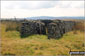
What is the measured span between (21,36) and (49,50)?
28.8ft

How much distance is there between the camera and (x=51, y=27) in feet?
79.5

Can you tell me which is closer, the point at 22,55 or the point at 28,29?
the point at 22,55

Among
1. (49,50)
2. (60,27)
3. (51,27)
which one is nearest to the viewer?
(49,50)

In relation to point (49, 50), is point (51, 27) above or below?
above

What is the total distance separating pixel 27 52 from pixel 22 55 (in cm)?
111

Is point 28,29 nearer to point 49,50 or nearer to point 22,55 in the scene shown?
point 49,50

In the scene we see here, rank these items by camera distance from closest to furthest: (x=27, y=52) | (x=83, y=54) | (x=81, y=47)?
1. (x=83, y=54)
2. (x=27, y=52)
3. (x=81, y=47)

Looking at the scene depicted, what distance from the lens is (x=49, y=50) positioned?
57.0 ft

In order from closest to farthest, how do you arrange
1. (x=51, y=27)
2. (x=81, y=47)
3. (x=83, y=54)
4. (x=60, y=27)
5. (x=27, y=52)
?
(x=83, y=54)
(x=27, y=52)
(x=81, y=47)
(x=51, y=27)
(x=60, y=27)

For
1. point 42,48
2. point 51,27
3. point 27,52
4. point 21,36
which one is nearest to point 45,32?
point 51,27

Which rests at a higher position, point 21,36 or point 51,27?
point 51,27

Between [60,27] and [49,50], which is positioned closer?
[49,50]

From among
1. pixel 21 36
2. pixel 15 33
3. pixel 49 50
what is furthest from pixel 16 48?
pixel 15 33

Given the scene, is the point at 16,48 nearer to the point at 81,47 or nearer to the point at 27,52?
the point at 27,52
